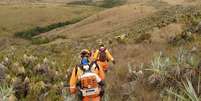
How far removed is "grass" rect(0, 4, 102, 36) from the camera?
291 ft

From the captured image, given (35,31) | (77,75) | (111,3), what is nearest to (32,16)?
(35,31)

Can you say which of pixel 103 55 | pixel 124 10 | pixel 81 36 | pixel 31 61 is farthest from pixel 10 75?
pixel 124 10

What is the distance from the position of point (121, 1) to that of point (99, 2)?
11768mm

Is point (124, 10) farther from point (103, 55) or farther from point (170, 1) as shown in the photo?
point (103, 55)

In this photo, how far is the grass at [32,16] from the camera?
291 ft

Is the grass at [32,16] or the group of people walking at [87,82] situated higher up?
→ the group of people walking at [87,82]

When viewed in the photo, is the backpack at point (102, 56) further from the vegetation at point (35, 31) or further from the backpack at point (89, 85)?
the vegetation at point (35, 31)

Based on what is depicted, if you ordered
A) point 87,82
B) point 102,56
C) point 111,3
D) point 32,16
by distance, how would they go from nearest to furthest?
point 87,82
point 102,56
point 32,16
point 111,3

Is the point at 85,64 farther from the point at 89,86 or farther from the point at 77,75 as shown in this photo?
the point at 89,86

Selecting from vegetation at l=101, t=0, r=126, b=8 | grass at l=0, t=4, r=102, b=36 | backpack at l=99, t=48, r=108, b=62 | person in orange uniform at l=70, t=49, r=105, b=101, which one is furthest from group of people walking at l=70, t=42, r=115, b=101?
vegetation at l=101, t=0, r=126, b=8

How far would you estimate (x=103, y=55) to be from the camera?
49.5 ft

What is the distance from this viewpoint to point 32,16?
317 feet

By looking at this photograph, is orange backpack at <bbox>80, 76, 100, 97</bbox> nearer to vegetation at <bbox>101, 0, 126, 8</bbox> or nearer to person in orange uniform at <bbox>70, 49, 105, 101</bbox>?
person in orange uniform at <bbox>70, 49, 105, 101</bbox>

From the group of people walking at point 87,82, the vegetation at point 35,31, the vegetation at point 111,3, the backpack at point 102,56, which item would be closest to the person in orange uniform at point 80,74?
the group of people walking at point 87,82
